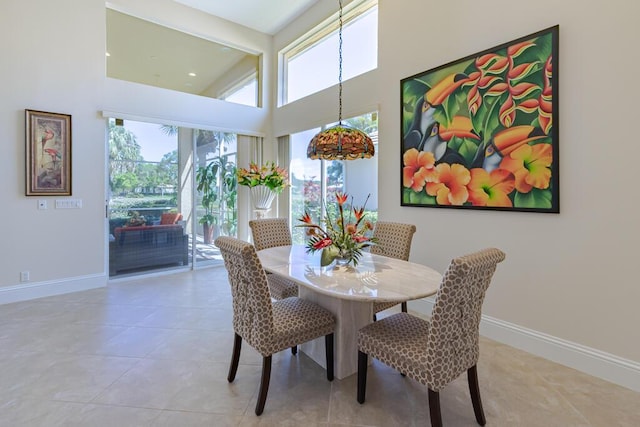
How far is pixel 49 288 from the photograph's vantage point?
158 inches

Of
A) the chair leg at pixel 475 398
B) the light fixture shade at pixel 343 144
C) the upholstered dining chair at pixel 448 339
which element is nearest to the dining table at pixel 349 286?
the upholstered dining chair at pixel 448 339

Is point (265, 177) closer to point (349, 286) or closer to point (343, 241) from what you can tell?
point (343, 241)

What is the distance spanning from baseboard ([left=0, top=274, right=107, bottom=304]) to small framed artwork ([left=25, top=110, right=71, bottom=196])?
44.4 inches

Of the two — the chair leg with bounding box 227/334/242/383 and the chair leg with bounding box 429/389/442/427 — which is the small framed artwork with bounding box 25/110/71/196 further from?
the chair leg with bounding box 429/389/442/427

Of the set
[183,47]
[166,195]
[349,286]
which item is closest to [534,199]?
[349,286]

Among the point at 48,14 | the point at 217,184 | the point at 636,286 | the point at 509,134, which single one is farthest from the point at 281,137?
the point at 636,286

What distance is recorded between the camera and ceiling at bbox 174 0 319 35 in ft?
16.2

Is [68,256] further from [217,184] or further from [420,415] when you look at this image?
[420,415]

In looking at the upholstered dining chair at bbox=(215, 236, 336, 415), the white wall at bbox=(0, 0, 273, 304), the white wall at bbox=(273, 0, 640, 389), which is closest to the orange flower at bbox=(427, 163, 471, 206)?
the white wall at bbox=(273, 0, 640, 389)

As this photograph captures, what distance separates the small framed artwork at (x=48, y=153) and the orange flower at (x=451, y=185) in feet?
14.9

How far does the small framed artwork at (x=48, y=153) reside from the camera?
3.83 meters

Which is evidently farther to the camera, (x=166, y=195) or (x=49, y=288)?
(x=166, y=195)

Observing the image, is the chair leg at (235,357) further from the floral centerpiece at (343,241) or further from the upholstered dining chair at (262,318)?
the floral centerpiece at (343,241)

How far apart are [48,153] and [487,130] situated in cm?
502
